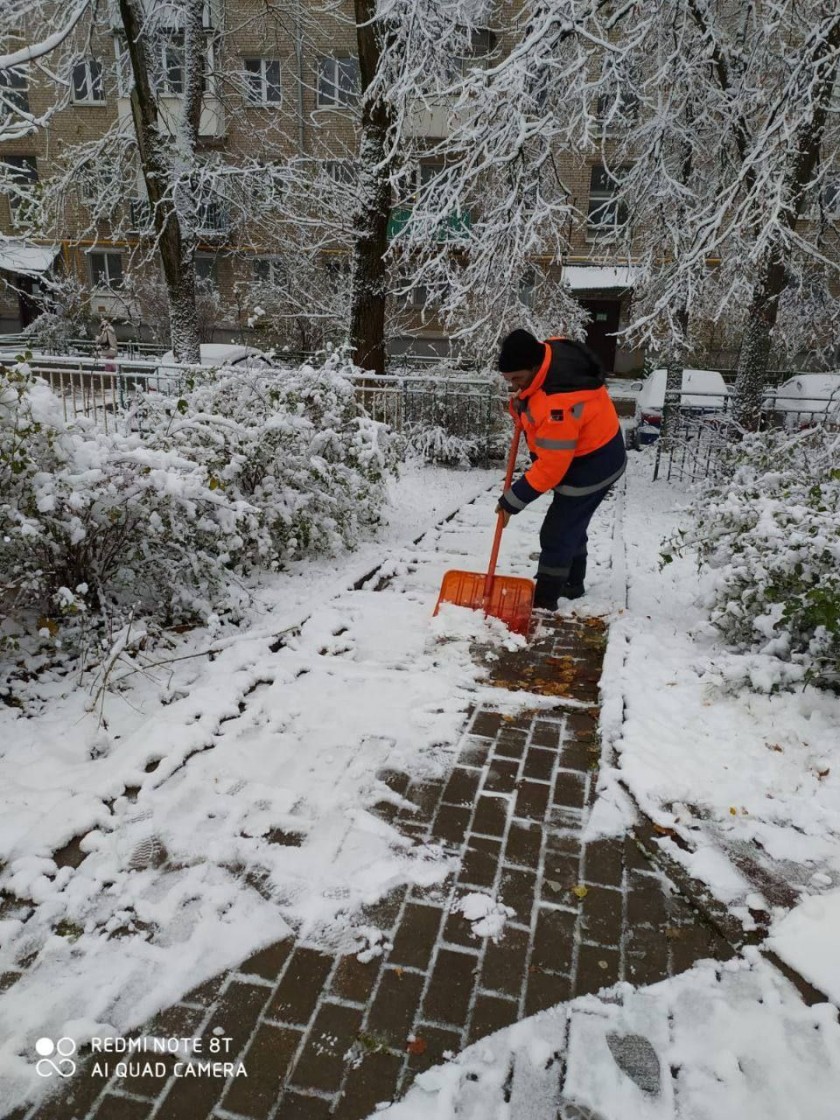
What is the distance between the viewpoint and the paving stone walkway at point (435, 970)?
6.14 feet

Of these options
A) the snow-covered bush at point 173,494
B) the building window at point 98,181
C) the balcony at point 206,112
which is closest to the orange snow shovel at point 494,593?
the snow-covered bush at point 173,494

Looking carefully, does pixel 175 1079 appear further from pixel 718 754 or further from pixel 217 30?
pixel 217 30

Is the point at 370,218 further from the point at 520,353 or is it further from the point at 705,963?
the point at 705,963

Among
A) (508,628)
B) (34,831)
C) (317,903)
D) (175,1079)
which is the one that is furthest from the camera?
(508,628)

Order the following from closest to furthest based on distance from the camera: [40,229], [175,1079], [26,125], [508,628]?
1. [175,1079]
2. [508,628]
3. [26,125]
4. [40,229]

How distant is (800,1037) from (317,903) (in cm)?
145

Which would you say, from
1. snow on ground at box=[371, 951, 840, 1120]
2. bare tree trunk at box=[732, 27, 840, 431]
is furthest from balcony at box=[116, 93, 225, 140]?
snow on ground at box=[371, 951, 840, 1120]

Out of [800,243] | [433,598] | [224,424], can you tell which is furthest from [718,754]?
[800,243]

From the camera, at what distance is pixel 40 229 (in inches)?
533

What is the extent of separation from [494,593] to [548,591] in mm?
436

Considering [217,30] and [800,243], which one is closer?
[800,243]

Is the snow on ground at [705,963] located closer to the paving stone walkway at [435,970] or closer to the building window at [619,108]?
the paving stone walkway at [435,970]

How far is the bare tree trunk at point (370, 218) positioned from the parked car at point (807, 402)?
18.6 feet

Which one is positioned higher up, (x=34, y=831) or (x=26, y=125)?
(x=26, y=125)
